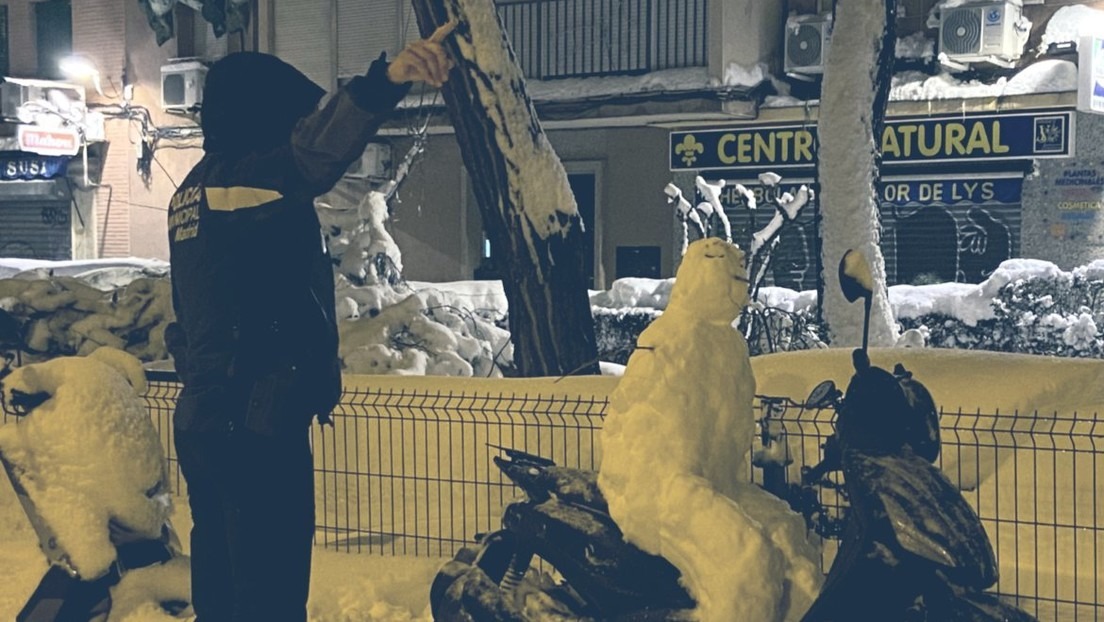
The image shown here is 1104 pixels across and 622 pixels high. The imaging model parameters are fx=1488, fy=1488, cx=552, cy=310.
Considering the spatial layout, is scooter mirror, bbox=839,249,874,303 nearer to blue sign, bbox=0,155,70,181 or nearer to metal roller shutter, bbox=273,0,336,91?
metal roller shutter, bbox=273,0,336,91

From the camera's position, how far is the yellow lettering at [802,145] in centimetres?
1970

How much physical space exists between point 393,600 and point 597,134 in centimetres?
1620

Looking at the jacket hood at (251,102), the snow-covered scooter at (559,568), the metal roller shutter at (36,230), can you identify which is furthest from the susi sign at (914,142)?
the jacket hood at (251,102)

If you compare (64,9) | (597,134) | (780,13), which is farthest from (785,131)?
(64,9)

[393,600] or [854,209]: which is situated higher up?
[854,209]

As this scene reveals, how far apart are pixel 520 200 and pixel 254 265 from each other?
4.73m

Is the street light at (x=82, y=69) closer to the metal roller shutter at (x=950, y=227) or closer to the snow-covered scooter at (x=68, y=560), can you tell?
the metal roller shutter at (x=950, y=227)

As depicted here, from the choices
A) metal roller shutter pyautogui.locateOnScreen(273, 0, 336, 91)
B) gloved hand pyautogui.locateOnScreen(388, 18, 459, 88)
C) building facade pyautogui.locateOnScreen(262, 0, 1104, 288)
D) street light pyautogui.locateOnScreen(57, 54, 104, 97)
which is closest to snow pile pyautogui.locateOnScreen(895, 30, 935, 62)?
building facade pyautogui.locateOnScreen(262, 0, 1104, 288)

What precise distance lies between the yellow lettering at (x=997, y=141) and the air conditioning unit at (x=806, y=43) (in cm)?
226

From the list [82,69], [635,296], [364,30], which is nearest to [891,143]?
[635,296]

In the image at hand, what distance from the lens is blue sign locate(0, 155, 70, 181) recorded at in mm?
26281

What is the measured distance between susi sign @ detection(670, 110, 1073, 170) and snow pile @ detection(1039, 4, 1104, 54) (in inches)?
34.2

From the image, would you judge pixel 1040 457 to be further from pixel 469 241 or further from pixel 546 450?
pixel 469 241

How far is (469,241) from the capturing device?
22.7m
